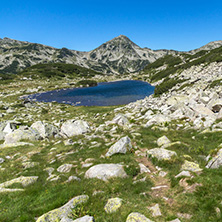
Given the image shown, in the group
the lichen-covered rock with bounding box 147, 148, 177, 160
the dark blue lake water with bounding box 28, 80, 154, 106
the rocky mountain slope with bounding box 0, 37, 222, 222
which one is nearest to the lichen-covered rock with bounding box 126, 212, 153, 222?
the rocky mountain slope with bounding box 0, 37, 222, 222

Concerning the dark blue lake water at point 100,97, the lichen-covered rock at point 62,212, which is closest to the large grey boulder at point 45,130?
the lichen-covered rock at point 62,212

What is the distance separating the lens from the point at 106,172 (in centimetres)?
1010

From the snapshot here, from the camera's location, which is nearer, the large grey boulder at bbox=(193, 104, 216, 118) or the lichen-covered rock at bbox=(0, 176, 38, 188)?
the lichen-covered rock at bbox=(0, 176, 38, 188)

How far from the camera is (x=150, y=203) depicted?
7.33 m

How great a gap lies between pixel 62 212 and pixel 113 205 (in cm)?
251

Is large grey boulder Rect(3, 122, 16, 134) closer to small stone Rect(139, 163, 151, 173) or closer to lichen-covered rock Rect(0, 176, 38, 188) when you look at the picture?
lichen-covered rock Rect(0, 176, 38, 188)

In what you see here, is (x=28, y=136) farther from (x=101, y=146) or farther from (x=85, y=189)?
(x=85, y=189)

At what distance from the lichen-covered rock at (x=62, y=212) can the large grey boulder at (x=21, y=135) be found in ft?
63.2

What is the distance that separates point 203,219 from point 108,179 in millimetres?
5526

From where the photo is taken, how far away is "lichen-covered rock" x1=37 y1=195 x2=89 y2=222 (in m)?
6.40

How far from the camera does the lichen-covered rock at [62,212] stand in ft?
21.0

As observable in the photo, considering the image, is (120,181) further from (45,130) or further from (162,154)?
(45,130)

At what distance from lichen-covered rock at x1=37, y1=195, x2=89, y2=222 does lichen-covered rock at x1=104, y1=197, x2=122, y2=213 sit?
1.24 meters

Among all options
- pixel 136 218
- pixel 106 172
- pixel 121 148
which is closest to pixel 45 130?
pixel 121 148
